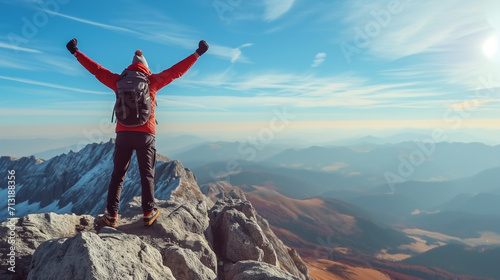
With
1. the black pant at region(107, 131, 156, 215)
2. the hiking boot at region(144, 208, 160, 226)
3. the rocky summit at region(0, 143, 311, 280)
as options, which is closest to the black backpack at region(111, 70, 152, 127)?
the black pant at region(107, 131, 156, 215)

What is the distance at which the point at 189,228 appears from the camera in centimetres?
1274

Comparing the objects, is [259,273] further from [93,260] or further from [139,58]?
[139,58]

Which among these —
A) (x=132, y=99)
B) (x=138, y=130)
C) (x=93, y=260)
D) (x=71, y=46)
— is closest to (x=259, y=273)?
(x=93, y=260)

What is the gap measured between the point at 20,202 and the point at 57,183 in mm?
37130

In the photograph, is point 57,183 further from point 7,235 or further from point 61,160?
point 7,235

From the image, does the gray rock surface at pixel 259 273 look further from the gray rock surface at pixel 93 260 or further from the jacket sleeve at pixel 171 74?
the jacket sleeve at pixel 171 74

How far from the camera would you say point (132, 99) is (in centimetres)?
836

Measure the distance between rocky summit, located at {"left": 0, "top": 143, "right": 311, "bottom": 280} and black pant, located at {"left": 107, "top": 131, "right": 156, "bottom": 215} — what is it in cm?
135

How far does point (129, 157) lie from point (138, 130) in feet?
4.02

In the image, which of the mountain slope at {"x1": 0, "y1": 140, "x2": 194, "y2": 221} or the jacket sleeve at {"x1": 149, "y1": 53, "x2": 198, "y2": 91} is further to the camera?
the mountain slope at {"x1": 0, "y1": 140, "x2": 194, "y2": 221}

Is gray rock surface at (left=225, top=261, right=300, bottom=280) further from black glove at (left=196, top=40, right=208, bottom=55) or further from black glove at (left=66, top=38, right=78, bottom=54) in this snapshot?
black glove at (left=66, top=38, right=78, bottom=54)

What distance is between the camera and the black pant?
8.87m

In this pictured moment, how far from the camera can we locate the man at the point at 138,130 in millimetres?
8928

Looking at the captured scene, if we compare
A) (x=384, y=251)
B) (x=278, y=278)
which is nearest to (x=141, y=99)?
(x=278, y=278)
